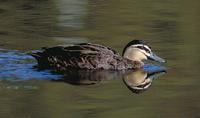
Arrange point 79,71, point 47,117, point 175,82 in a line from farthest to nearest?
1. point 79,71
2. point 175,82
3. point 47,117

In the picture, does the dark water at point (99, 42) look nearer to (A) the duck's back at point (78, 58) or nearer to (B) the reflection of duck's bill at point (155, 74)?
(B) the reflection of duck's bill at point (155, 74)

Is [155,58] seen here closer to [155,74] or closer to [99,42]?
[155,74]

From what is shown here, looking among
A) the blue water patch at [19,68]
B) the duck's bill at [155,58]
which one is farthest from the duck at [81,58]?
the blue water patch at [19,68]

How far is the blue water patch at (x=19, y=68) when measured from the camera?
45.8ft

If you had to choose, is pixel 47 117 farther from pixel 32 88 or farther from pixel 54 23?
pixel 54 23

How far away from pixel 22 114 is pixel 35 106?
1.89 ft

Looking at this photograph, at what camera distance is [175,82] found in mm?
13719

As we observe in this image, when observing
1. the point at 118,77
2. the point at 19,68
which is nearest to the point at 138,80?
the point at 118,77

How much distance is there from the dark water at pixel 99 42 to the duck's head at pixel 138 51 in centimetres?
42

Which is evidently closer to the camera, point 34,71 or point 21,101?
point 21,101

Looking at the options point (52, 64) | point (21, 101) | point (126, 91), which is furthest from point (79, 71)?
point (21, 101)

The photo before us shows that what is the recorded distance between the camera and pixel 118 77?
14.5 m

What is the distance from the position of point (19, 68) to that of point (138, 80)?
7.25ft

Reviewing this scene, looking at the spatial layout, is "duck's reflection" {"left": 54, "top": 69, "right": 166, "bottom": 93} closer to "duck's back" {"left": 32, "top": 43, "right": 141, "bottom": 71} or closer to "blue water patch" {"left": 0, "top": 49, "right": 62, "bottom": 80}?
"duck's back" {"left": 32, "top": 43, "right": 141, "bottom": 71}
